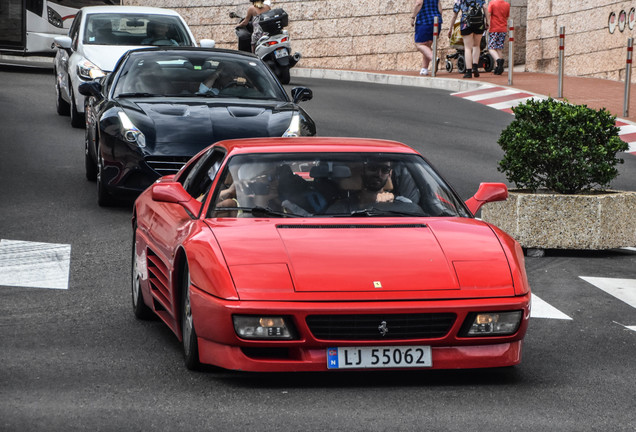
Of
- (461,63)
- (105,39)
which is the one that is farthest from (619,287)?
(461,63)

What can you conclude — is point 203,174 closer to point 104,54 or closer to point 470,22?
point 104,54

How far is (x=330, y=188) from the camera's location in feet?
23.1

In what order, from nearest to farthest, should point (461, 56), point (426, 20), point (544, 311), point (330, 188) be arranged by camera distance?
point (330, 188), point (544, 311), point (426, 20), point (461, 56)

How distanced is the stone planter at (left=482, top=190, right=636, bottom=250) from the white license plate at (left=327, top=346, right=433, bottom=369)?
205 inches

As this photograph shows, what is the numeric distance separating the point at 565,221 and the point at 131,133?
390 cm

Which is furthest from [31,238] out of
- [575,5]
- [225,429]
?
[575,5]

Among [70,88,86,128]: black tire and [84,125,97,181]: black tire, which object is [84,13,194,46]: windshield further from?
[84,125,97,181]: black tire

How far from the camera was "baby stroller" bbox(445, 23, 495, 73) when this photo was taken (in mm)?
28406

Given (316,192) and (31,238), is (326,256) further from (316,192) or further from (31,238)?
(31,238)

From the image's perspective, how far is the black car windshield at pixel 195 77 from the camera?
13.0 m

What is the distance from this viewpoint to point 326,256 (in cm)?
620

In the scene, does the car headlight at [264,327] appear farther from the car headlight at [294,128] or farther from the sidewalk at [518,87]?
the sidewalk at [518,87]

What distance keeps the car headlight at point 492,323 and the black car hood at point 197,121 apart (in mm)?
5800

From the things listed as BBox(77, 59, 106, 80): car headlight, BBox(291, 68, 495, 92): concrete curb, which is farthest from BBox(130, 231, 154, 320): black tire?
BBox(291, 68, 495, 92): concrete curb
